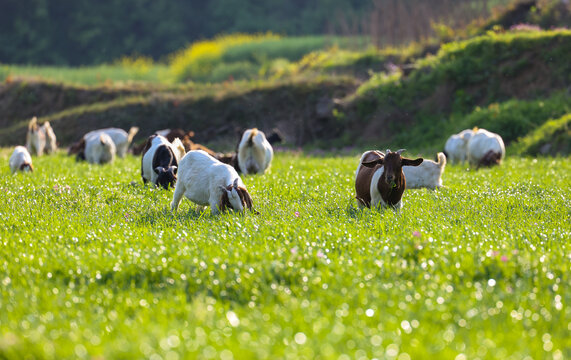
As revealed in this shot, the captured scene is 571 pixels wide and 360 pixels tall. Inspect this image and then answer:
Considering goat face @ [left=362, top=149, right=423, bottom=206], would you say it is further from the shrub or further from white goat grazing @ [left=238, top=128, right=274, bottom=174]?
the shrub

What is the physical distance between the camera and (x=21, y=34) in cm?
6562

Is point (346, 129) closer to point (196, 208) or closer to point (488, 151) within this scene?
point (488, 151)

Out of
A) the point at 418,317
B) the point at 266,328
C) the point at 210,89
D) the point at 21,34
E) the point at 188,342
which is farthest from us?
the point at 21,34

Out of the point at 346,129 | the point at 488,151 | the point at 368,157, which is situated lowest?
the point at 346,129

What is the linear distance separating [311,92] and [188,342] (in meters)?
29.8

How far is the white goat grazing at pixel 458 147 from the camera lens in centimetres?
1912

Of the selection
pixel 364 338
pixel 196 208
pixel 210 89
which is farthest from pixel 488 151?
pixel 210 89

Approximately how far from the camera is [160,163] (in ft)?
41.2

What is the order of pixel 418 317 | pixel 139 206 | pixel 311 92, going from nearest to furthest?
pixel 418 317 → pixel 139 206 → pixel 311 92

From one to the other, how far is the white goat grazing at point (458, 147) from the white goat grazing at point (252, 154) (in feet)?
21.8

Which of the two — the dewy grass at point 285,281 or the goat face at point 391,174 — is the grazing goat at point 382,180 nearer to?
the goat face at point 391,174

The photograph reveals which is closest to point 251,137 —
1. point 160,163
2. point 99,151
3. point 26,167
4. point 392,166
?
point 160,163

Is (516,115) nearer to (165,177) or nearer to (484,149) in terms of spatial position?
(484,149)

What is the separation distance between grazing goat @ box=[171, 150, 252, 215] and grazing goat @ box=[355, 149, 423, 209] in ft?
6.35
